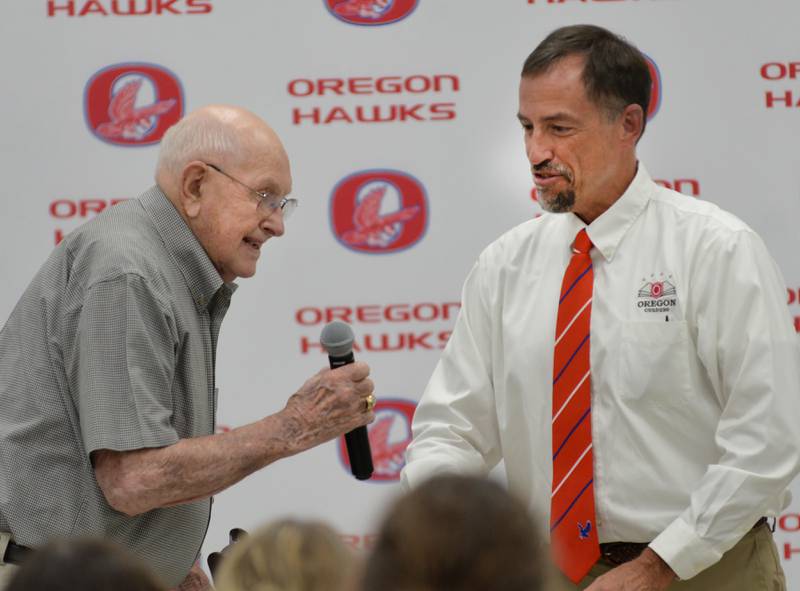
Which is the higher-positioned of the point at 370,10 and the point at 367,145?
the point at 370,10

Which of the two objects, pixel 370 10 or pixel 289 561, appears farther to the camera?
pixel 370 10

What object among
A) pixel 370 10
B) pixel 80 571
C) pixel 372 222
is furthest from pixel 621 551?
pixel 370 10

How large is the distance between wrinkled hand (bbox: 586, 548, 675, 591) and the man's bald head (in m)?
1.22

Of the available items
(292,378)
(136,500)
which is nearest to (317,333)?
(292,378)

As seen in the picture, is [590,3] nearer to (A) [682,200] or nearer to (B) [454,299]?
(B) [454,299]

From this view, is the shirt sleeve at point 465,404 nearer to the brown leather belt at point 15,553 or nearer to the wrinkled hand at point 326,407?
the wrinkled hand at point 326,407

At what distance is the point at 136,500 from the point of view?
2396mm

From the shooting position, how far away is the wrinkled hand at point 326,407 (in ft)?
8.45

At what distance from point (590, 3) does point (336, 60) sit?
0.87 metres

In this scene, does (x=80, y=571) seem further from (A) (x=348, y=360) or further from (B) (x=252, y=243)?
(B) (x=252, y=243)

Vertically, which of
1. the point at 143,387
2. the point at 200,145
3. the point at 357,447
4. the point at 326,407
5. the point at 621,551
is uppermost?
the point at 200,145

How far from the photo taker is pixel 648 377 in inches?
97.3

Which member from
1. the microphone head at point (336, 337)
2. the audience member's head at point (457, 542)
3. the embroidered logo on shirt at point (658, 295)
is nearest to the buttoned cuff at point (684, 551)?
the embroidered logo on shirt at point (658, 295)

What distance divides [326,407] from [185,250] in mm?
469
